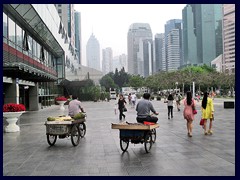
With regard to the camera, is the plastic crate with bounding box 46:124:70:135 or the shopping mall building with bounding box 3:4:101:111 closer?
the plastic crate with bounding box 46:124:70:135

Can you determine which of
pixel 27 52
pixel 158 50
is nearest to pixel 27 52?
pixel 27 52

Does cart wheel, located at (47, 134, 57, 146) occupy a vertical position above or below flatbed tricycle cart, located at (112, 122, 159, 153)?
below

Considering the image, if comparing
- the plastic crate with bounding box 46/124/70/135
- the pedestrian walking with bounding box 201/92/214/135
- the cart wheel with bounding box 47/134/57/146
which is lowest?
the cart wheel with bounding box 47/134/57/146

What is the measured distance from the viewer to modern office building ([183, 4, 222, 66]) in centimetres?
13325

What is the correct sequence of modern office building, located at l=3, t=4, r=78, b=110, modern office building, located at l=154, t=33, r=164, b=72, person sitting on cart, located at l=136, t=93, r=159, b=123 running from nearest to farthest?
person sitting on cart, located at l=136, t=93, r=159, b=123 → modern office building, located at l=3, t=4, r=78, b=110 → modern office building, located at l=154, t=33, r=164, b=72

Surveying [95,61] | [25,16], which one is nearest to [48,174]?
[25,16]

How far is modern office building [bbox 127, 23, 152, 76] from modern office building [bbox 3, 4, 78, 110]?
120 metres

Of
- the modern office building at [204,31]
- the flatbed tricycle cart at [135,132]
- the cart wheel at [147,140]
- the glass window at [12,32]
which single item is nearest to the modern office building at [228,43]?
the modern office building at [204,31]

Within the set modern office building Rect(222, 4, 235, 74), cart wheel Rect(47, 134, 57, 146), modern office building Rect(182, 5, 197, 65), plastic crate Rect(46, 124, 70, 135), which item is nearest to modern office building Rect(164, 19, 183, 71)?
modern office building Rect(182, 5, 197, 65)

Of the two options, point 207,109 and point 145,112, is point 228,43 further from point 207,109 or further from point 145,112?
point 145,112

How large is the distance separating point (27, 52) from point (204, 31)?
12649 cm

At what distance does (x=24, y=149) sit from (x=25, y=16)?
18.0m

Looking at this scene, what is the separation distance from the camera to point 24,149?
9.29 metres

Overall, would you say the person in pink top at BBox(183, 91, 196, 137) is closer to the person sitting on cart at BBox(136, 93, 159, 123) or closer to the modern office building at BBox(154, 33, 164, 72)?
the person sitting on cart at BBox(136, 93, 159, 123)
